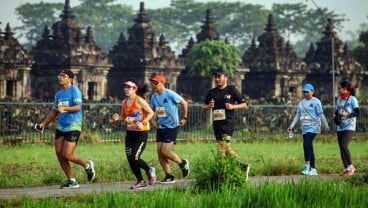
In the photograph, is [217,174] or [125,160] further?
[125,160]

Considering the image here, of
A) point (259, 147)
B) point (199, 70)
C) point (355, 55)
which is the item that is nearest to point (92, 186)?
point (259, 147)

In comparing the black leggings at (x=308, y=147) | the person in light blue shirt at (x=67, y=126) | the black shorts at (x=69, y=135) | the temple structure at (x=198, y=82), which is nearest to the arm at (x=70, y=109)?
the person in light blue shirt at (x=67, y=126)

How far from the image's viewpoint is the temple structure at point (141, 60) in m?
38.5

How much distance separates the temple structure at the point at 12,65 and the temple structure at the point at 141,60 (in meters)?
5.56

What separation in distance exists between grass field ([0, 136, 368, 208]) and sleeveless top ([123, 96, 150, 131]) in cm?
102

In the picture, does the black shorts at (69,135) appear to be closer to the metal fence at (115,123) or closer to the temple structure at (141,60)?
the metal fence at (115,123)

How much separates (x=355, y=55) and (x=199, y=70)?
16.1 m

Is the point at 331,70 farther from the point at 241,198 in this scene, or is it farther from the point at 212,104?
the point at 241,198

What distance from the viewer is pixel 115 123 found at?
91.5ft

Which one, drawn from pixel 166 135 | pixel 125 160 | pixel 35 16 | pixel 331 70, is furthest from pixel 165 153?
pixel 35 16

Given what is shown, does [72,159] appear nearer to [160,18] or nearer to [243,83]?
[243,83]

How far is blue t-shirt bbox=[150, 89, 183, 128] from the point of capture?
45.6 ft

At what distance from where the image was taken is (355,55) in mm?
52500

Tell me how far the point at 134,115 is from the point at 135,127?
186 millimetres
